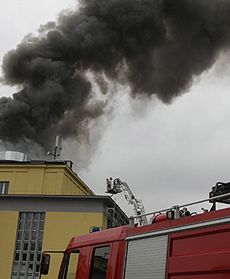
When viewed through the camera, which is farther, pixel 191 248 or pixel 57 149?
pixel 57 149

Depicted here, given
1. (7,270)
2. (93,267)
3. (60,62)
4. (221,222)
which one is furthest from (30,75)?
(221,222)

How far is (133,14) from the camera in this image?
27.3 metres

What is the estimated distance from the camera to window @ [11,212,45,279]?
95.7 ft

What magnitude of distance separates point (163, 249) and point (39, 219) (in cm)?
2517

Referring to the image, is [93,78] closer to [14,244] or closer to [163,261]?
[14,244]

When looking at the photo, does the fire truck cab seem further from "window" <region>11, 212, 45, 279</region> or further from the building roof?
the building roof

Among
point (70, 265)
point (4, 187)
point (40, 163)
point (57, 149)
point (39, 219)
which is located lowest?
point (70, 265)

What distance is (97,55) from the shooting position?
27.8m

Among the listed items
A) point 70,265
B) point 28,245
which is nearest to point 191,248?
point 70,265

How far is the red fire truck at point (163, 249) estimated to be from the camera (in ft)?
17.9

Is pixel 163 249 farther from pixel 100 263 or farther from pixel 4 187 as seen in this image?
pixel 4 187

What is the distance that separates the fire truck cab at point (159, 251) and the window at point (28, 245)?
21.8 m

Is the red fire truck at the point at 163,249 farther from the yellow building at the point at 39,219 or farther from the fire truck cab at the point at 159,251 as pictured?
the yellow building at the point at 39,219

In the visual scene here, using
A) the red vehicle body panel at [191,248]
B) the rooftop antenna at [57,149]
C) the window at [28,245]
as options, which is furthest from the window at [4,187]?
the red vehicle body panel at [191,248]
